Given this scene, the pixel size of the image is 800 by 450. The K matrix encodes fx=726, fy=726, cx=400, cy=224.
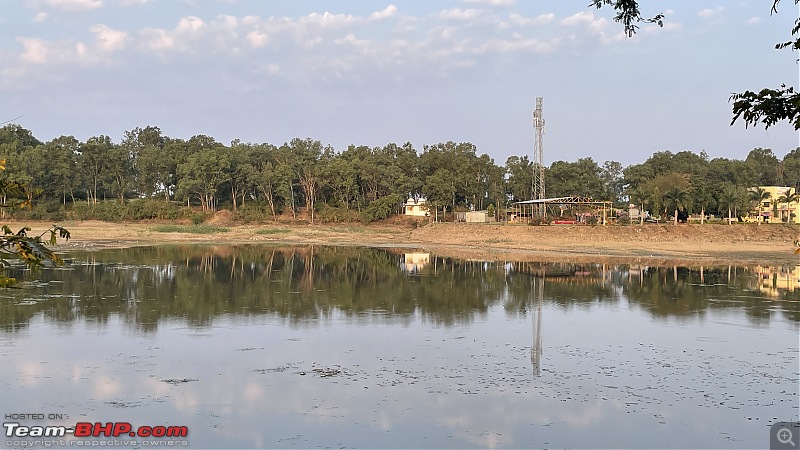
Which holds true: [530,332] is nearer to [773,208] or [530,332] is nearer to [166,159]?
[773,208]

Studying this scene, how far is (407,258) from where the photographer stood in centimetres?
5631

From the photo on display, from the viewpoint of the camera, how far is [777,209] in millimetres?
87625

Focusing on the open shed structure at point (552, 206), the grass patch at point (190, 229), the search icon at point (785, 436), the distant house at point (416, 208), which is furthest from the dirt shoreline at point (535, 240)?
the search icon at point (785, 436)

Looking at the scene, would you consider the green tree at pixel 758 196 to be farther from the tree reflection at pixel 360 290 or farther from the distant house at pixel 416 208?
the tree reflection at pixel 360 290

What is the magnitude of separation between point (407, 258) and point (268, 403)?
1656 inches

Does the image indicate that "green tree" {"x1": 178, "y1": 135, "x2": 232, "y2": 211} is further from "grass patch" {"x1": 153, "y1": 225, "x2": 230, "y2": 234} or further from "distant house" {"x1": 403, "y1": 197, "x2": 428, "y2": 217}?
"distant house" {"x1": 403, "y1": 197, "x2": 428, "y2": 217}

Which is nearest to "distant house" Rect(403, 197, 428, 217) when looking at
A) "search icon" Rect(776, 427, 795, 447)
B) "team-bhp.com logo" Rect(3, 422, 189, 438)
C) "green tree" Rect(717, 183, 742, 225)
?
"green tree" Rect(717, 183, 742, 225)

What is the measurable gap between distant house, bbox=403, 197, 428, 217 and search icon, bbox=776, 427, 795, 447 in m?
81.8

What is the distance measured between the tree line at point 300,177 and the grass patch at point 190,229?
8684 millimetres

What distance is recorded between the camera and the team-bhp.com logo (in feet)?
40.1

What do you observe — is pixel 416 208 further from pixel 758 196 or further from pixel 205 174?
pixel 758 196

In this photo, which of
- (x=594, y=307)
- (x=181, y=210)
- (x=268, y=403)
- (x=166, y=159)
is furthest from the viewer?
(x=166, y=159)

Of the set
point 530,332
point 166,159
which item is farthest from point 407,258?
point 166,159

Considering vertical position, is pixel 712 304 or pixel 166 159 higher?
pixel 166 159
